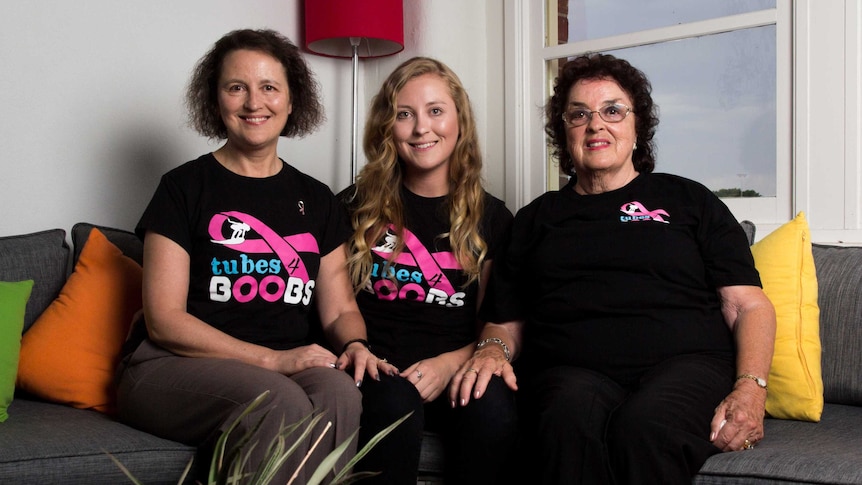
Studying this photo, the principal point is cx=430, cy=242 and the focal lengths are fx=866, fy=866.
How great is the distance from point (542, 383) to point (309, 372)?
19.2 inches

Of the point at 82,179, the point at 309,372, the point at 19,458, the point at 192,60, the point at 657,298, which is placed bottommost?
the point at 19,458

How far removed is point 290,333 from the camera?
1.99 metres

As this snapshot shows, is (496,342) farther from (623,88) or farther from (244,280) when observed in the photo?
(623,88)

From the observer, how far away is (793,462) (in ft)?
5.03

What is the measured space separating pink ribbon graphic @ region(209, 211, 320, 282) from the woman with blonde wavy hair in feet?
0.50

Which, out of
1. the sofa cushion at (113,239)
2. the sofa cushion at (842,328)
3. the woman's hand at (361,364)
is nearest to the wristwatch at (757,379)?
the sofa cushion at (842,328)

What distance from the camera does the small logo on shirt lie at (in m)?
1.97

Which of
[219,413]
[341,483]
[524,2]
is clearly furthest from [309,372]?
[524,2]

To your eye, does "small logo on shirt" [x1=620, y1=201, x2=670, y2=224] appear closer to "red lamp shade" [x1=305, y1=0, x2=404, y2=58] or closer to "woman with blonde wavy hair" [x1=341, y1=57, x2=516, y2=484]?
"woman with blonde wavy hair" [x1=341, y1=57, x2=516, y2=484]

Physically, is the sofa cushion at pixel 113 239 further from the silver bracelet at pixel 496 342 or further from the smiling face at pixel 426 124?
the silver bracelet at pixel 496 342

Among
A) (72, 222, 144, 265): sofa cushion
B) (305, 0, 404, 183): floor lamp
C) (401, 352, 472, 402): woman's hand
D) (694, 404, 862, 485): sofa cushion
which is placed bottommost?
(694, 404, 862, 485): sofa cushion

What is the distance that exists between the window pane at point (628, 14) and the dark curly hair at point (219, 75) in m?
1.16

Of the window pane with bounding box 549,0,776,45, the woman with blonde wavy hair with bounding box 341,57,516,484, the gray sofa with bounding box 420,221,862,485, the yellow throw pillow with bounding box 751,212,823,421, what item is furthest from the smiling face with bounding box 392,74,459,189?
the window pane with bounding box 549,0,776,45

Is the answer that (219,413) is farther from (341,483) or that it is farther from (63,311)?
(341,483)
